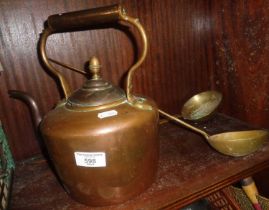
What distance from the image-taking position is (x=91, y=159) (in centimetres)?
54

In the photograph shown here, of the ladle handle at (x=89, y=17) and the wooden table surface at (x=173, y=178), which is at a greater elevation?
the ladle handle at (x=89, y=17)

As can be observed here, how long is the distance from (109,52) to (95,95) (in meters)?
0.44

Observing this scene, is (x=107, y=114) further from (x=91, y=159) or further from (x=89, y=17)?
(x=89, y=17)

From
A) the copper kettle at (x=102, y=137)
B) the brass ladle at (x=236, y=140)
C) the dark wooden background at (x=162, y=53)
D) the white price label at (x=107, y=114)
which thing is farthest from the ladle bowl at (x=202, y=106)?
the white price label at (x=107, y=114)

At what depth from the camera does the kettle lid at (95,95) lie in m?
0.60

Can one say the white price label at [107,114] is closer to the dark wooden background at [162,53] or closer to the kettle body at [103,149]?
the kettle body at [103,149]

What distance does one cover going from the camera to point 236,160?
78cm

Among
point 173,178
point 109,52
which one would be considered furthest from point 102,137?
point 109,52

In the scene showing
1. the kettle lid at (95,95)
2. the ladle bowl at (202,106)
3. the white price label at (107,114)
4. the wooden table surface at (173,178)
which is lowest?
the wooden table surface at (173,178)

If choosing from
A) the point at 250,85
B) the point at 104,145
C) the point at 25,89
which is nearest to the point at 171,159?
the point at 104,145

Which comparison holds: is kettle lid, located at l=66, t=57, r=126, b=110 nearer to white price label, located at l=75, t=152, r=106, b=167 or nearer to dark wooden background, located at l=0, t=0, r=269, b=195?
white price label, located at l=75, t=152, r=106, b=167

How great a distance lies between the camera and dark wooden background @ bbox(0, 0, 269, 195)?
0.87m

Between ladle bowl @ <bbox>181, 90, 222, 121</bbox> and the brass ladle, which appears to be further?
ladle bowl @ <bbox>181, 90, 222, 121</bbox>

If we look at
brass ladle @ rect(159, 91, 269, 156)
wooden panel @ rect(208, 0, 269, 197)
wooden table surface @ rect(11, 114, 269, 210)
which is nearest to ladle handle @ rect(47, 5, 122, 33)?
brass ladle @ rect(159, 91, 269, 156)
